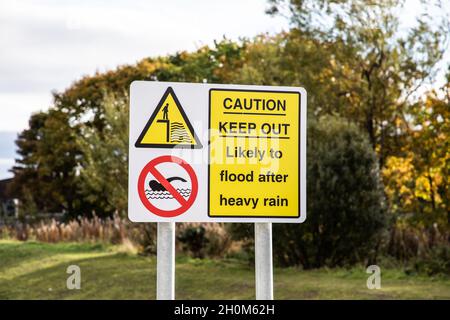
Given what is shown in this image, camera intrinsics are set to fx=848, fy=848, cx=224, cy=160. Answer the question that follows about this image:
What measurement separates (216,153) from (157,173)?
0.31 m

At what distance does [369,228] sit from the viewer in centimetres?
1848

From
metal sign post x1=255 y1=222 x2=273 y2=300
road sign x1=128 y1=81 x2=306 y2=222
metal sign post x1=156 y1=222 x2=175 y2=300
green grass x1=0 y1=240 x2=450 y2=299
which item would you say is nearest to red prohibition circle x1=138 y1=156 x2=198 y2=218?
road sign x1=128 y1=81 x2=306 y2=222

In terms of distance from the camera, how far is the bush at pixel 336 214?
60.0ft

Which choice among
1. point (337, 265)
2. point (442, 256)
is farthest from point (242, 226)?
point (442, 256)

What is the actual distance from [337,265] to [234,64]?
22.4 metres

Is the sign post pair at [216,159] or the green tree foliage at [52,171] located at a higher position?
the green tree foliage at [52,171]

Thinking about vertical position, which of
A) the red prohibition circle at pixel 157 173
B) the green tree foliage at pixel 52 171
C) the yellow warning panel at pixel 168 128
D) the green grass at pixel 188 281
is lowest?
the green grass at pixel 188 281

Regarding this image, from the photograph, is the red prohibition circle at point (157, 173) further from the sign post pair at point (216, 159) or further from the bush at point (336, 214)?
the bush at point (336, 214)

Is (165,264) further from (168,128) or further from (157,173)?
(168,128)

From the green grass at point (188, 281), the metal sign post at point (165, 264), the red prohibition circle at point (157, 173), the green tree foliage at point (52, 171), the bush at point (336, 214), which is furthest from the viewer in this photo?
the green tree foliage at point (52, 171)

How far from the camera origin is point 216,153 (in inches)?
162

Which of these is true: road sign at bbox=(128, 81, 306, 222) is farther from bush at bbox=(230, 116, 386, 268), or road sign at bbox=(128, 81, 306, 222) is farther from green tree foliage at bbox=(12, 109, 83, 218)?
→ green tree foliage at bbox=(12, 109, 83, 218)

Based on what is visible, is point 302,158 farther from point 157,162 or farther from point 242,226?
point 242,226

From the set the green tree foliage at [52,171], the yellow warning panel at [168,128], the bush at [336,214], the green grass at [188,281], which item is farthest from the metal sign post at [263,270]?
the green tree foliage at [52,171]
